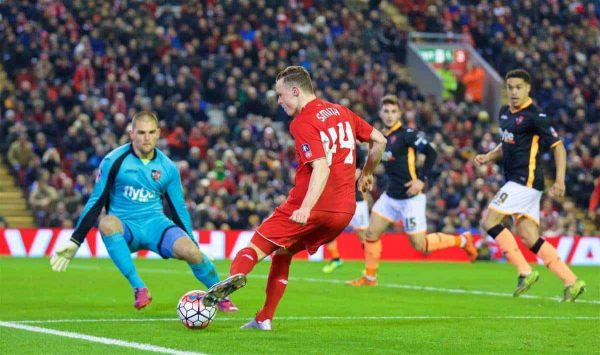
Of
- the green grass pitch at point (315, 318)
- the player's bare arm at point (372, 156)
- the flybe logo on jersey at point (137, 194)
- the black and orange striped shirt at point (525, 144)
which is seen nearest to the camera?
the green grass pitch at point (315, 318)

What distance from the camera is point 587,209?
32906 mm

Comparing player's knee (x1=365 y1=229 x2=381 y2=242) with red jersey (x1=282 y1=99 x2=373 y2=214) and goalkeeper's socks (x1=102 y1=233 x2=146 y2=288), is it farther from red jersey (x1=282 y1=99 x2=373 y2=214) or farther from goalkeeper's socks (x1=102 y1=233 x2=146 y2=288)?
red jersey (x1=282 y1=99 x2=373 y2=214)

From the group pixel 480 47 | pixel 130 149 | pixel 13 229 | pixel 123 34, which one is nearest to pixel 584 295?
pixel 130 149

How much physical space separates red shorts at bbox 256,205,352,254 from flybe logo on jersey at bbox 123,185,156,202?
99.0 inches

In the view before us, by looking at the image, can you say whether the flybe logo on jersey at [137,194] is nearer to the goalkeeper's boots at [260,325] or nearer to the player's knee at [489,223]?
the goalkeeper's boots at [260,325]

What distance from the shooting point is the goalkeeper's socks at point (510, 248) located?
14523 mm

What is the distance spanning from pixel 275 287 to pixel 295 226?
26.9 inches

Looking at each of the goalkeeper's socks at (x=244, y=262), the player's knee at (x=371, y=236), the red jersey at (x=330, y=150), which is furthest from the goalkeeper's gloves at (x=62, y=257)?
the player's knee at (x=371, y=236)

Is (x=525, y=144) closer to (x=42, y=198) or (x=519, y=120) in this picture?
→ (x=519, y=120)

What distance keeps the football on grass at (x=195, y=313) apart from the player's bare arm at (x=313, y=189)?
1178 millimetres

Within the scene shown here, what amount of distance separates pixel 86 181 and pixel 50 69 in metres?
3.75

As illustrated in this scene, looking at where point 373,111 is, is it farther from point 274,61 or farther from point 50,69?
point 50,69

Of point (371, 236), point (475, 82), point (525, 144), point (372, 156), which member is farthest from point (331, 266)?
point (475, 82)

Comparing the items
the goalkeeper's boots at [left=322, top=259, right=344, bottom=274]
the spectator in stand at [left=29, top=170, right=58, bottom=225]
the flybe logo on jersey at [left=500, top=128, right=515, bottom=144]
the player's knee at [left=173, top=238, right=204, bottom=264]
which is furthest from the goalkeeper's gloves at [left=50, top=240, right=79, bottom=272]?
the spectator in stand at [left=29, top=170, right=58, bottom=225]
